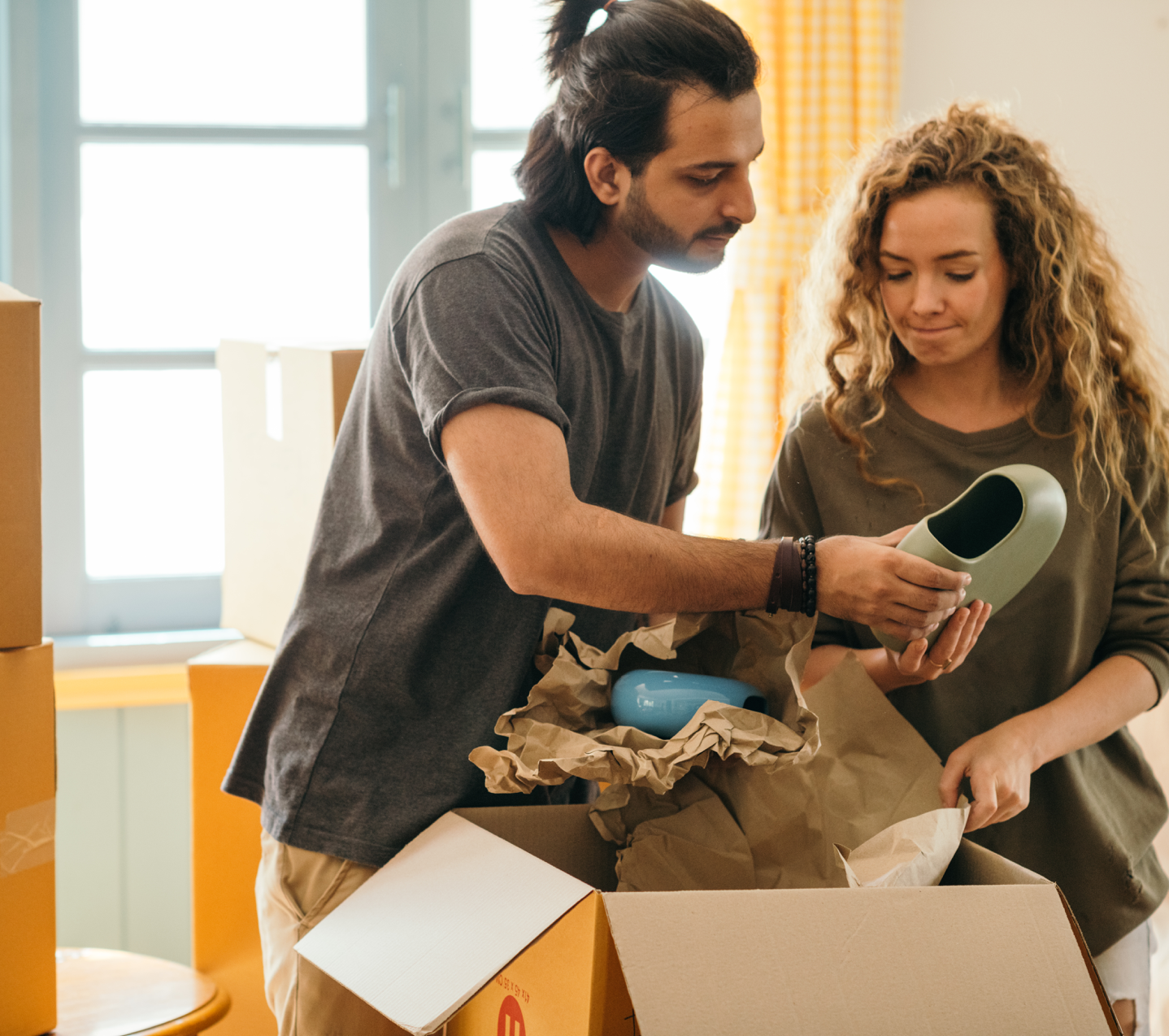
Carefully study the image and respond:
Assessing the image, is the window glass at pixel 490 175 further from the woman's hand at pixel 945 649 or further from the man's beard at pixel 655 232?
the woman's hand at pixel 945 649

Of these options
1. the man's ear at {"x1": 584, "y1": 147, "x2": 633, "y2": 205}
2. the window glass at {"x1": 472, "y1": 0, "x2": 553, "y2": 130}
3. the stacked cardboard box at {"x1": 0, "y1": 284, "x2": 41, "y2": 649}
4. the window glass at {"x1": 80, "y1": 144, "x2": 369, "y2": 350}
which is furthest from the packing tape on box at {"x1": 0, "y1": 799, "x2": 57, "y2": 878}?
the window glass at {"x1": 472, "y1": 0, "x2": 553, "y2": 130}

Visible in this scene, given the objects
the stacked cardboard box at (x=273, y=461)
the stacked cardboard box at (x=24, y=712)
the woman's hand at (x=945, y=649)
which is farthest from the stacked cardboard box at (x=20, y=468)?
the woman's hand at (x=945, y=649)

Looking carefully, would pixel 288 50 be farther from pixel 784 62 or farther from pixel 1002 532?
A: pixel 1002 532

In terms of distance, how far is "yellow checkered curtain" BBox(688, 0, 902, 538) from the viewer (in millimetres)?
2078

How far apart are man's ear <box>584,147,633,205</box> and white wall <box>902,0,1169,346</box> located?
1.42 meters

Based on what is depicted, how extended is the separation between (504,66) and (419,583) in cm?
161

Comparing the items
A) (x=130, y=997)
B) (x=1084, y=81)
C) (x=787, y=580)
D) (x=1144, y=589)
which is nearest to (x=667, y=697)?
(x=787, y=580)

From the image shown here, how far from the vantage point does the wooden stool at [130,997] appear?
1.33m

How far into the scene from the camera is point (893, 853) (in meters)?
0.81

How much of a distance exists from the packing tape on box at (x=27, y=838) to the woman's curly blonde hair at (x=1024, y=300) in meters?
0.94

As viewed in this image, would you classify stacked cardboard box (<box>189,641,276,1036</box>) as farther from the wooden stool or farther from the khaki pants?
the khaki pants

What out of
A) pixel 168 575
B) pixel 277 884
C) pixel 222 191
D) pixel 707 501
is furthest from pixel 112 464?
pixel 277 884

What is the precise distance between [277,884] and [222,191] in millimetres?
1627

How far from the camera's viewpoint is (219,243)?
2270 mm
